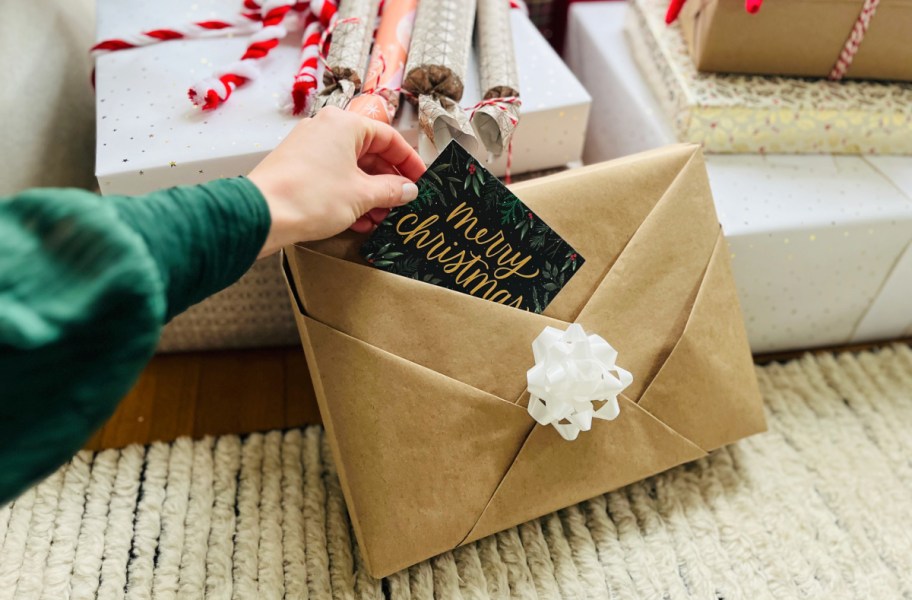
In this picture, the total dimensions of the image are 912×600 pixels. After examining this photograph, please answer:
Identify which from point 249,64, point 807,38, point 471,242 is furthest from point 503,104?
point 807,38

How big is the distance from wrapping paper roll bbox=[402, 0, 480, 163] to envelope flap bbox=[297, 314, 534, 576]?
0.23m

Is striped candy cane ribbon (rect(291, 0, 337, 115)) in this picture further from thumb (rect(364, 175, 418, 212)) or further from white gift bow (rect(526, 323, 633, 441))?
white gift bow (rect(526, 323, 633, 441))

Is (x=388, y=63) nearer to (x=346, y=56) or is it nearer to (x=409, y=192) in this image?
(x=346, y=56)

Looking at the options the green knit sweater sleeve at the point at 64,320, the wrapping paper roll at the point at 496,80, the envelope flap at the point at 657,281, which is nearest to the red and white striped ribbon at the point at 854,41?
the envelope flap at the point at 657,281

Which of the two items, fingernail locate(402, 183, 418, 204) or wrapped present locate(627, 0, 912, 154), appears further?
wrapped present locate(627, 0, 912, 154)

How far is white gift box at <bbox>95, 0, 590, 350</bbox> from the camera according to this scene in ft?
2.40

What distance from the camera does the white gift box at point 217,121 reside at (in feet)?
2.40

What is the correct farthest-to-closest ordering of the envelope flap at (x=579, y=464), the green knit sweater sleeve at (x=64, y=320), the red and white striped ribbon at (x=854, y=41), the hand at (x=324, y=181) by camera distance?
the red and white striped ribbon at (x=854, y=41) < the envelope flap at (x=579, y=464) < the hand at (x=324, y=181) < the green knit sweater sleeve at (x=64, y=320)

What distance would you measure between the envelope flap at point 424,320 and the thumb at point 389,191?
0.20ft

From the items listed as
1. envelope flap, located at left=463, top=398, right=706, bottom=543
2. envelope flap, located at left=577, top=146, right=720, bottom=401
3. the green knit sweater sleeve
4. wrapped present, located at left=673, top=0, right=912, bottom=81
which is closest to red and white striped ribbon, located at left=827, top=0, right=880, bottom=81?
wrapped present, located at left=673, top=0, right=912, bottom=81

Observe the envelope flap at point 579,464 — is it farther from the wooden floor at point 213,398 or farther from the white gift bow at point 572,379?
the wooden floor at point 213,398

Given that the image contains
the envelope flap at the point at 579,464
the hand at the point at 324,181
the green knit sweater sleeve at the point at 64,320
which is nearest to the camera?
the green knit sweater sleeve at the point at 64,320

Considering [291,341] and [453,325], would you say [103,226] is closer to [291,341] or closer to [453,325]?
[453,325]

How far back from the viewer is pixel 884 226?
2.74 feet
